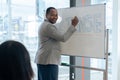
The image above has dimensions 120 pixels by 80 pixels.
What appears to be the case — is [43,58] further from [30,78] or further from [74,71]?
[30,78]

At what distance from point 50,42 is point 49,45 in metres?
0.04

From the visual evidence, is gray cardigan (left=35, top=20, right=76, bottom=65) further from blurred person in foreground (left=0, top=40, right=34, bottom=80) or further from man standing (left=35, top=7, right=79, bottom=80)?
blurred person in foreground (left=0, top=40, right=34, bottom=80)

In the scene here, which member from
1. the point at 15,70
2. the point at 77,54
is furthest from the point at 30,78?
the point at 77,54

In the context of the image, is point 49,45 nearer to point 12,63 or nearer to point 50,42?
point 50,42

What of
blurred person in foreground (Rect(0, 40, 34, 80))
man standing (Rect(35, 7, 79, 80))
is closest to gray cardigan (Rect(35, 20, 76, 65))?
man standing (Rect(35, 7, 79, 80))

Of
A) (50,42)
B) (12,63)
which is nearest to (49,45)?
(50,42)

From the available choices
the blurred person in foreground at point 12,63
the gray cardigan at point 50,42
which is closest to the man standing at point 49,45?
the gray cardigan at point 50,42

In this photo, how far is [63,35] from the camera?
2.96 metres

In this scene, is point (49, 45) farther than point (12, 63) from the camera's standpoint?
Yes

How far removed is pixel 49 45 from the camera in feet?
9.93

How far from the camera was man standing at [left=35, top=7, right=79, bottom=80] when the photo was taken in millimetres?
2959

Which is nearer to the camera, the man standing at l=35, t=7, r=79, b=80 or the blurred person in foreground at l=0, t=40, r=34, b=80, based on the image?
the blurred person in foreground at l=0, t=40, r=34, b=80

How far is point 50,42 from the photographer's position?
303 cm

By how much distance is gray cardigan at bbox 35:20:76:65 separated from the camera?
2.95 meters
